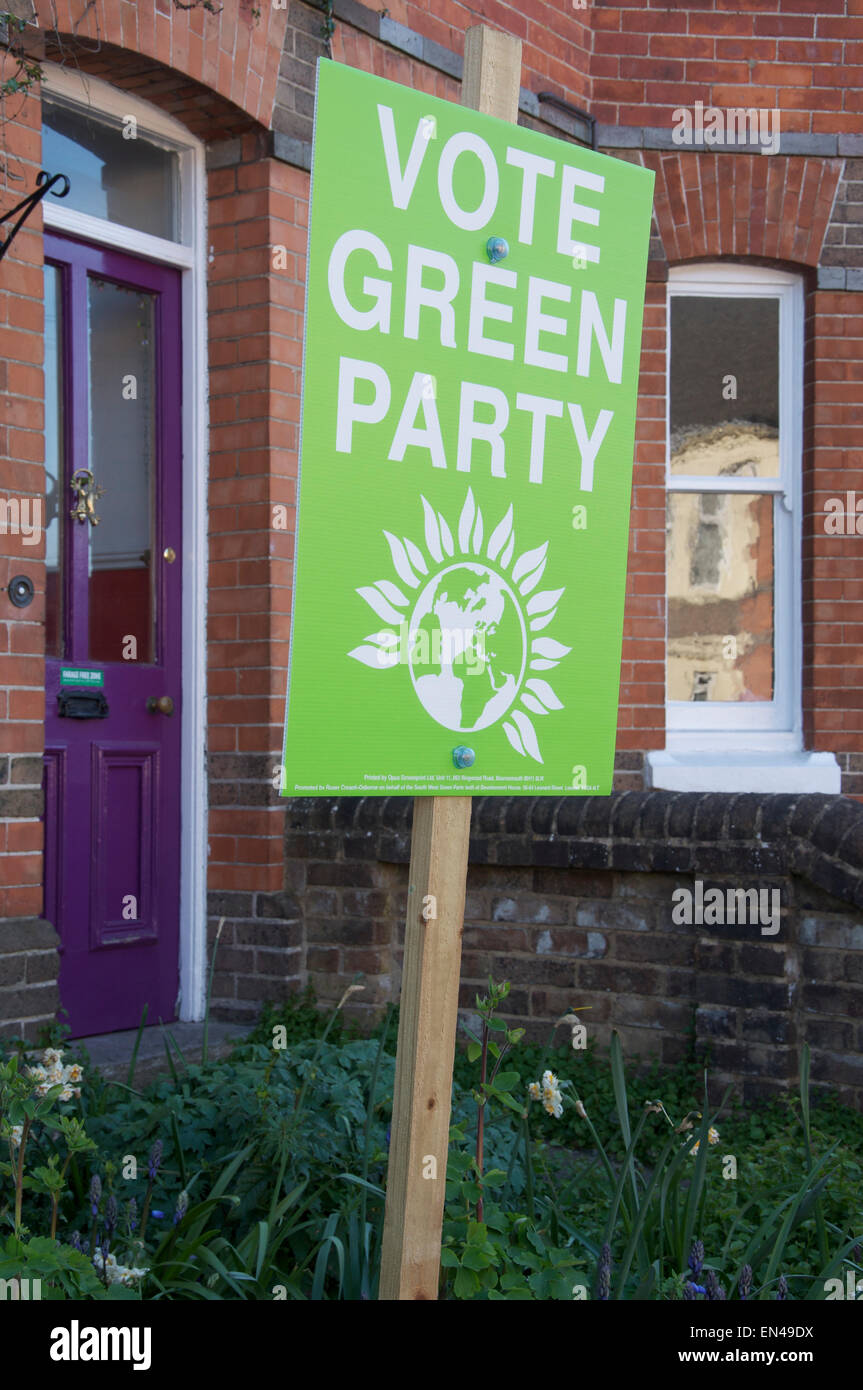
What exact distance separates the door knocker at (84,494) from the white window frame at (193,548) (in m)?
0.48

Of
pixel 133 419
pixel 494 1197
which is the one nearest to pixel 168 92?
pixel 133 419

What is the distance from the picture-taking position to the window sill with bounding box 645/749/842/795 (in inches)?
261

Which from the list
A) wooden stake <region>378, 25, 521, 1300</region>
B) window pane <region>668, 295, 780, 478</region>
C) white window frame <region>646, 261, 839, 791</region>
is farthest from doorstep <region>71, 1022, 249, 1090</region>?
window pane <region>668, 295, 780, 478</region>

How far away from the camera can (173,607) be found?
5371 millimetres

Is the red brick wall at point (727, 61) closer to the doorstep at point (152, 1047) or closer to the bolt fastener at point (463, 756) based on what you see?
the doorstep at point (152, 1047)

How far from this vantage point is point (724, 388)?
23.2 feet

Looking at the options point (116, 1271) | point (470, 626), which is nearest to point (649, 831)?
point (470, 626)

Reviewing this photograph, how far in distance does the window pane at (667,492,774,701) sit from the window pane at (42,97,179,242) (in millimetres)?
2938

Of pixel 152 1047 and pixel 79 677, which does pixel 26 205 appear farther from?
pixel 152 1047

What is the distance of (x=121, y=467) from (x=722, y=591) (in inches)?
128

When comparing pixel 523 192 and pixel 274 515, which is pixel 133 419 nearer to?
pixel 274 515

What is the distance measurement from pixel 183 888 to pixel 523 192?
11.5ft

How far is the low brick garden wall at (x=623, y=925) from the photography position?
454 centimetres

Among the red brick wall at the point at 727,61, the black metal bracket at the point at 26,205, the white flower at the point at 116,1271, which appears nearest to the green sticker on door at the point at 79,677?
the black metal bracket at the point at 26,205
